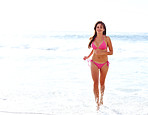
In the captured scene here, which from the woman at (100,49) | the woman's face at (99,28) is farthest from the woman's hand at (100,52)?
the woman's face at (99,28)

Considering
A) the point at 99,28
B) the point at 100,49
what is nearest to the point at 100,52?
the point at 100,49

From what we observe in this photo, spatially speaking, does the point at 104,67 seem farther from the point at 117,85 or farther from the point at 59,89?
the point at 117,85

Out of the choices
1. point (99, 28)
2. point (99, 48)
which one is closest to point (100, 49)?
point (99, 48)

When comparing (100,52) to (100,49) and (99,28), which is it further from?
(99,28)

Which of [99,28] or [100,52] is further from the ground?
[99,28]

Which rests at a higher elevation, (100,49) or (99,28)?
(99,28)

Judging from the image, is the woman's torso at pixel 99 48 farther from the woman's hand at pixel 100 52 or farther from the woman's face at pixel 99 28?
the woman's face at pixel 99 28

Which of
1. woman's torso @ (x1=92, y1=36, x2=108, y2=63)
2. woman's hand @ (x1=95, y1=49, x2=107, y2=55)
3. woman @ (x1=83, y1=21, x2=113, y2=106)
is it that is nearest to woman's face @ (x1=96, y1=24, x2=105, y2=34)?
woman @ (x1=83, y1=21, x2=113, y2=106)

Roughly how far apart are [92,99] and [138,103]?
109 cm

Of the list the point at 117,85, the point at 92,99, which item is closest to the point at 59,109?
the point at 92,99

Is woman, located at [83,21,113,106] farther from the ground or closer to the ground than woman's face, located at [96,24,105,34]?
closer to the ground

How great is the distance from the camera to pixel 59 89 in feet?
20.2

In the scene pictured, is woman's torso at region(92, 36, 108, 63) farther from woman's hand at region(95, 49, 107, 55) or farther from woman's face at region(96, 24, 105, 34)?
woman's face at region(96, 24, 105, 34)

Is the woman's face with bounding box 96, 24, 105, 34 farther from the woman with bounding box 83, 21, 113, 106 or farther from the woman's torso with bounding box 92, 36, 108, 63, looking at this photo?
the woman's torso with bounding box 92, 36, 108, 63
